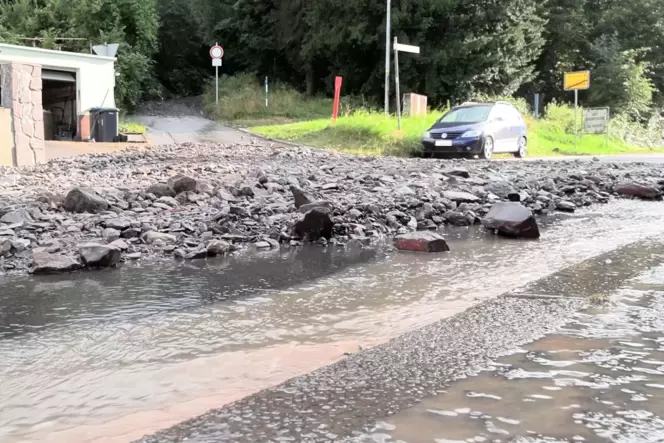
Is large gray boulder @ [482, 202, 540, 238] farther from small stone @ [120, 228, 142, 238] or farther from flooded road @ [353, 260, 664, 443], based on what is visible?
small stone @ [120, 228, 142, 238]

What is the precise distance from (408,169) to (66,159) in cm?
741

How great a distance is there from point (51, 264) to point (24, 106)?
7.97 m

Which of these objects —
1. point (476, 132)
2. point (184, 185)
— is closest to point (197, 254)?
point (184, 185)

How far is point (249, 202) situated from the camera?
805cm

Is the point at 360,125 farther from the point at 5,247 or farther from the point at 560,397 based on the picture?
the point at 560,397

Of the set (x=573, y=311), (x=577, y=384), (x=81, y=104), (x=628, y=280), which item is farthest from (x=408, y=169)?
(x=81, y=104)

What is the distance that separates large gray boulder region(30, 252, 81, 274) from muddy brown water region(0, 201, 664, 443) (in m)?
0.20

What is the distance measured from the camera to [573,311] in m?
3.80

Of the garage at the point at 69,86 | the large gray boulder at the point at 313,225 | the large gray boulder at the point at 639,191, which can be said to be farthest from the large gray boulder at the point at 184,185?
the garage at the point at 69,86

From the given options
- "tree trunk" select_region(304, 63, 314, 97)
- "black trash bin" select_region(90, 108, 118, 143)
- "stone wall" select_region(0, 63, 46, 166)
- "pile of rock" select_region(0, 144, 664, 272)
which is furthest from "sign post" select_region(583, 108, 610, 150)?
"stone wall" select_region(0, 63, 46, 166)

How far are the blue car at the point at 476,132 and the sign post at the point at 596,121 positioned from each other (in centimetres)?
948

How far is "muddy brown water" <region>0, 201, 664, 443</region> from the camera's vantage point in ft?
9.25

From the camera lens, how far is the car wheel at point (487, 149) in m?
16.4

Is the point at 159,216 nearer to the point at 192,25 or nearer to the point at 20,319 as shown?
the point at 20,319
